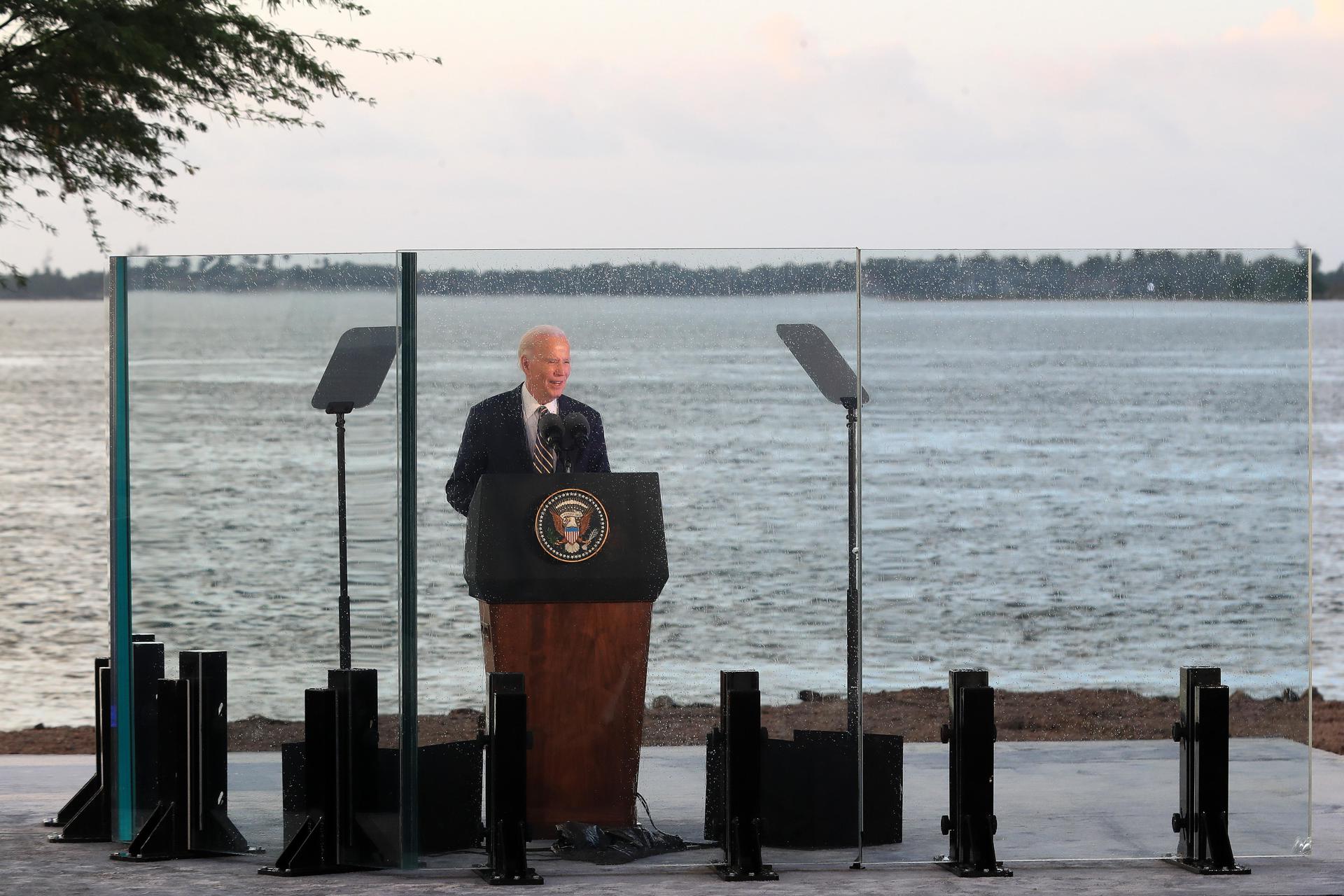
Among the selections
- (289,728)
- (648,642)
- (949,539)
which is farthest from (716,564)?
(289,728)

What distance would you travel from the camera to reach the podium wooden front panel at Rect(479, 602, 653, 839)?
5.94m

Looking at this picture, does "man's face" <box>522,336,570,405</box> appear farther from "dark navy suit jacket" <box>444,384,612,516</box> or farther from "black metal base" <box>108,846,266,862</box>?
"black metal base" <box>108,846,266,862</box>

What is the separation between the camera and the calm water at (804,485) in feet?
19.5

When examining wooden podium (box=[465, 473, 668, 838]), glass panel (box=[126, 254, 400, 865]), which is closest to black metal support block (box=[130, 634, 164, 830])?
glass panel (box=[126, 254, 400, 865])

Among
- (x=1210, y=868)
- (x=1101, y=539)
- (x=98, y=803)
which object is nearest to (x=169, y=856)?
(x=98, y=803)

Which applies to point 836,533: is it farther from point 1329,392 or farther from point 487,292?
point 1329,392

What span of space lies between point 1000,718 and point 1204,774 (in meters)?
0.63

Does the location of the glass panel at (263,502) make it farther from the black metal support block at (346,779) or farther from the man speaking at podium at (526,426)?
the man speaking at podium at (526,426)

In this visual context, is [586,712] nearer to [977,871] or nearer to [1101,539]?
[977,871]

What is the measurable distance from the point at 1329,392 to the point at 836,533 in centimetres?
3948

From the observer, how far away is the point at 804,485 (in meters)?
5.99

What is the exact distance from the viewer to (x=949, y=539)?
20.3 ft

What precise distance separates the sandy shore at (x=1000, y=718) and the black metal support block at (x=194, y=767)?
82 mm

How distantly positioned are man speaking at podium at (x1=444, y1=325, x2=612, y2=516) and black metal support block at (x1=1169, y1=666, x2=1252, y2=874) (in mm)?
1913
